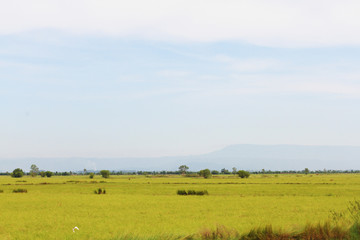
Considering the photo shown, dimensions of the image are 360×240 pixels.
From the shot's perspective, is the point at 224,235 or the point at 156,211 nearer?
the point at 224,235

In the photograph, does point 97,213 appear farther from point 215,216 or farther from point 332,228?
point 332,228

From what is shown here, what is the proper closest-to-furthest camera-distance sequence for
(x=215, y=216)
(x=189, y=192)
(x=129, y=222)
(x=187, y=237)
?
(x=187, y=237) < (x=129, y=222) < (x=215, y=216) < (x=189, y=192)

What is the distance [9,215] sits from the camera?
34000 mm

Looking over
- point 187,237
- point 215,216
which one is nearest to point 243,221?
point 215,216

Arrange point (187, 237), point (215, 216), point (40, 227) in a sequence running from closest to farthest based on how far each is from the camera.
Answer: point (187, 237) → point (40, 227) → point (215, 216)

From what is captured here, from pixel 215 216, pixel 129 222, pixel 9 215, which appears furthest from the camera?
pixel 9 215

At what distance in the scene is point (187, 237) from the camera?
13.6 metres

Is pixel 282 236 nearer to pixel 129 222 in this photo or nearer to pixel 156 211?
pixel 129 222

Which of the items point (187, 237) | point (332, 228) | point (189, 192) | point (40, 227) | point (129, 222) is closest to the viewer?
point (187, 237)

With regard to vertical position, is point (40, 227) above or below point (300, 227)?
below

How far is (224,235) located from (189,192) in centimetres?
4812

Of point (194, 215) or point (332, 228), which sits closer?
point (332, 228)

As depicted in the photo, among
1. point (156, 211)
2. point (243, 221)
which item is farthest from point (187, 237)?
point (156, 211)

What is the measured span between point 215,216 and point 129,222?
712 centimetres
